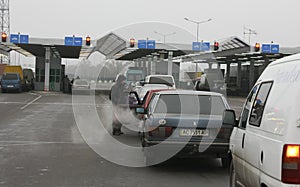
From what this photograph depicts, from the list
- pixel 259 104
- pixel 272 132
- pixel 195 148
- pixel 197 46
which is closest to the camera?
pixel 272 132

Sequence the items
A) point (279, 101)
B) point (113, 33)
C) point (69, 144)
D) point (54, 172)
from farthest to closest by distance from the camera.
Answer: point (113, 33)
point (69, 144)
point (54, 172)
point (279, 101)

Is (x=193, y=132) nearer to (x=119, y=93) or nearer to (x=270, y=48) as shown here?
(x=119, y=93)

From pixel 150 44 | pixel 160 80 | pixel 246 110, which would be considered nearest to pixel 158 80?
pixel 160 80

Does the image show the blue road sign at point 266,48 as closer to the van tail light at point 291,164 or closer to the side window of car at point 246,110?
the side window of car at point 246,110

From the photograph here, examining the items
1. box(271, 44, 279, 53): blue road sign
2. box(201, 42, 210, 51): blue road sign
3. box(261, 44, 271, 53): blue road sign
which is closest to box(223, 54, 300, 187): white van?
box(201, 42, 210, 51): blue road sign

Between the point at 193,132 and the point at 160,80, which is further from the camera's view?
the point at 160,80

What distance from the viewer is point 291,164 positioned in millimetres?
3758

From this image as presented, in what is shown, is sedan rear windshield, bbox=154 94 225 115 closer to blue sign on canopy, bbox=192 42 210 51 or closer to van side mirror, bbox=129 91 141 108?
van side mirror, bbox=129 91 141 108

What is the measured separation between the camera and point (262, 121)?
4.58m

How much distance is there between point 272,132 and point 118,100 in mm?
9622

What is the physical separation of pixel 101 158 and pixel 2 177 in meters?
2.54

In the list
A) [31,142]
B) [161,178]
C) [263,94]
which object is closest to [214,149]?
[161,178]

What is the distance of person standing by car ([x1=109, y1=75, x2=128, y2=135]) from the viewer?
44.0 ft

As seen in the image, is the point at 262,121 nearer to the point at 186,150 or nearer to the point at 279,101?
the point at 279,101
